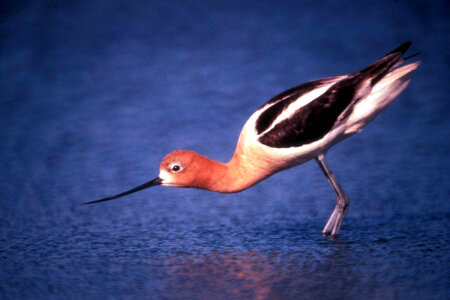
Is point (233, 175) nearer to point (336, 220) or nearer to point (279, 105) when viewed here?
point (279, 105)

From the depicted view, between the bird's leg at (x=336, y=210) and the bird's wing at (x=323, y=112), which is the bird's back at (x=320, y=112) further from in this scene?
the bird's leg at (x=336, y=210)

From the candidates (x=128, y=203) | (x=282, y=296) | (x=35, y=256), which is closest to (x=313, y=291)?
(x=282, y=296)

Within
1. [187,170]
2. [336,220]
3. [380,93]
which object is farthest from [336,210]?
[187,170]

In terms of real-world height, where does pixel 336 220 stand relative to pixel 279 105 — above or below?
below

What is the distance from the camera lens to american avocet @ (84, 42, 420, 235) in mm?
2756

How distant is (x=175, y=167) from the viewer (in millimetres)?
2816

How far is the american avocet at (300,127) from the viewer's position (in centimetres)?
276

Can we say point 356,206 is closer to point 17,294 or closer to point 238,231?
point 238,231

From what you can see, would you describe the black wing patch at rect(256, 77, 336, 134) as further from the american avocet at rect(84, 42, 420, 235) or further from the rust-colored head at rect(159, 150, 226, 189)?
the rust-colored head at rect(159, 150, 226, 189)

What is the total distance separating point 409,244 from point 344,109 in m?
0.59

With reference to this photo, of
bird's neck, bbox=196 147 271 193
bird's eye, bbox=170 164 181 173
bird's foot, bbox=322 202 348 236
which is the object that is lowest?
bird's foot, bbox=322 202 348 236

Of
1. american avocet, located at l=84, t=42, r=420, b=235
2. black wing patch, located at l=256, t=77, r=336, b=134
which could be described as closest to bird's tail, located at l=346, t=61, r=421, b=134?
american avocet, located at l=84, t=42, r=420, b=235

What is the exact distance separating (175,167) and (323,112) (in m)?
0.65

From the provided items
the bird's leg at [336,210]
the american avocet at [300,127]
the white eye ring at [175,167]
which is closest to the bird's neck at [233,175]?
the american avocet at [300,127]
